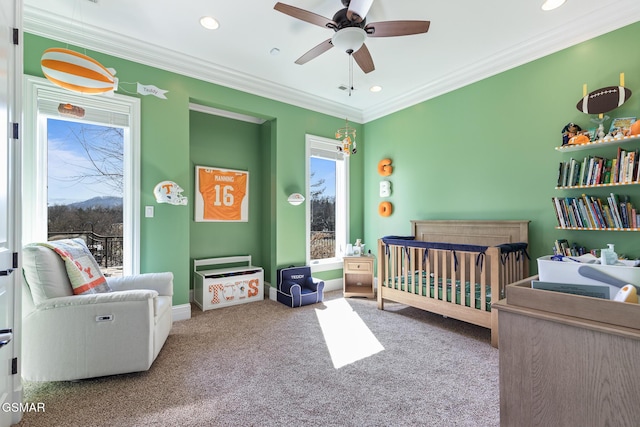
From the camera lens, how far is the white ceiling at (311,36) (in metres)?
2.40

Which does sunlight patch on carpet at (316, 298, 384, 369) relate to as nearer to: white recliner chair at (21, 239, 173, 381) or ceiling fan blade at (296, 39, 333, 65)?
white recliner chair at (21, 239, 173, 381)

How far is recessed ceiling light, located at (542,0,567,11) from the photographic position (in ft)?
7.59

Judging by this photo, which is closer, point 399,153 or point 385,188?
point 399,153

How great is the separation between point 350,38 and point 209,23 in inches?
53.8

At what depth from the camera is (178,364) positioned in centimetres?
224

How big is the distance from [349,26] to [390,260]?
246 cm

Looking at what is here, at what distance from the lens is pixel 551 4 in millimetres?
2344

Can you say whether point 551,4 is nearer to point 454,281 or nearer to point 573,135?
point 573,135

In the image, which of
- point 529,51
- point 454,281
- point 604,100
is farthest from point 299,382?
point 529,51

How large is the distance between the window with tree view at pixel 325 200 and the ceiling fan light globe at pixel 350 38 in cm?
208

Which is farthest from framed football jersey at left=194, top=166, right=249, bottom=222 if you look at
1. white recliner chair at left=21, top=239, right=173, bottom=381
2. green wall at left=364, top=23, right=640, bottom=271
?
green wall at left=364, top=23, right=640, bottom=271

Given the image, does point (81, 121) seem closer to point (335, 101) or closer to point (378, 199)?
point (335, 101)

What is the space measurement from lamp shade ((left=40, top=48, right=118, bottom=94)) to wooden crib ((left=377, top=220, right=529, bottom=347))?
3067 millimetres

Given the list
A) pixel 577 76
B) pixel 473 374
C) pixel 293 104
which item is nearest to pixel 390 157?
pixel 293 104
